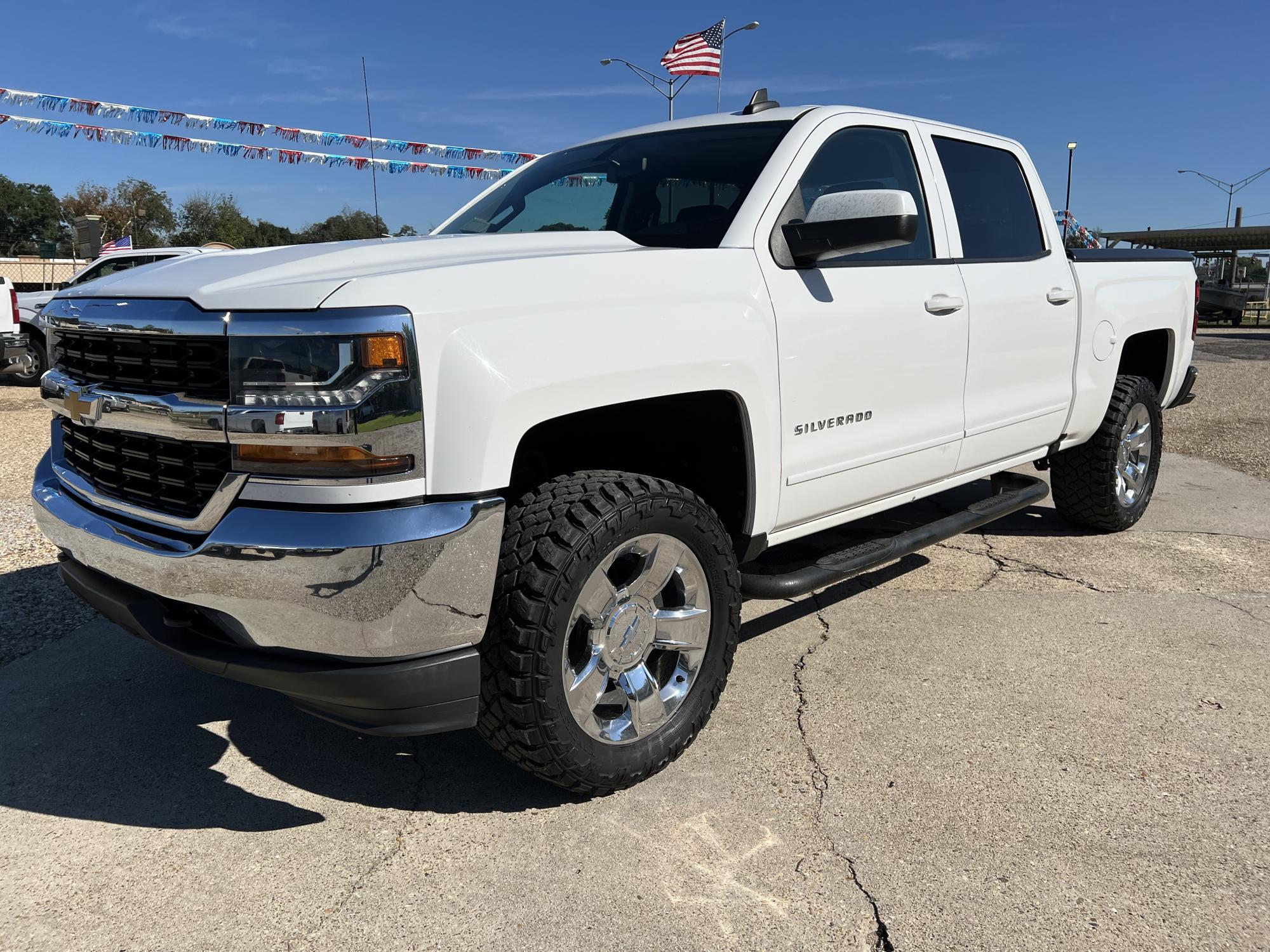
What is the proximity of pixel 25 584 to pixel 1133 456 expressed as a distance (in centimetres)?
580

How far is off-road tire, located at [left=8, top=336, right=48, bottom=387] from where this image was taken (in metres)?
12.5

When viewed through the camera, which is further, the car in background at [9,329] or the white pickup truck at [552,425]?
the car in background at [9,329]

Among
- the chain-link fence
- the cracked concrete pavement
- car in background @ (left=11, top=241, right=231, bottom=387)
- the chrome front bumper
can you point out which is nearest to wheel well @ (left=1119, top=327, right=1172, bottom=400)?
the cracked concrete pavement

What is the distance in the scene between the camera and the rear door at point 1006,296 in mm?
3842

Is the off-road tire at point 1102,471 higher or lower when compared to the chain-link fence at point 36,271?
lower

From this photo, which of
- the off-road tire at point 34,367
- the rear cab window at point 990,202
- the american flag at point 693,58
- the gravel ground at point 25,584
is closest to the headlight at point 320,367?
the gravel ground at point 25,584

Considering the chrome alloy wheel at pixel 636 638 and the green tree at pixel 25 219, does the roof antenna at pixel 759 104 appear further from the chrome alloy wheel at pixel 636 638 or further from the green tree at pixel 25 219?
the green tree at pixel 25 219

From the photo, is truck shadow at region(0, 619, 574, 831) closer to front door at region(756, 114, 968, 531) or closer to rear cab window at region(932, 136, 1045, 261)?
front door at region(756, 114, 968, 531)

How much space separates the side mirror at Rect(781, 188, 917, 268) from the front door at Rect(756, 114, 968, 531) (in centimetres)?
12

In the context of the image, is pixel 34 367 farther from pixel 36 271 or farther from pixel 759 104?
pixel 36 271

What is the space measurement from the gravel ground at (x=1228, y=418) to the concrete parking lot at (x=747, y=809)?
4350mm

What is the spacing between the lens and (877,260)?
3.41m

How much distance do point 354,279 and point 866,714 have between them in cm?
214

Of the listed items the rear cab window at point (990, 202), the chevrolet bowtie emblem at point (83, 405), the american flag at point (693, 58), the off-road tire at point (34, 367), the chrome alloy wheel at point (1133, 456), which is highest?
the american flag at point (693, 58)
